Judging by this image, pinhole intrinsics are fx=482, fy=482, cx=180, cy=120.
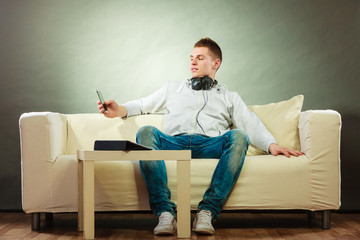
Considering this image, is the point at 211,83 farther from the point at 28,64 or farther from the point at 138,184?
the point at 28,64

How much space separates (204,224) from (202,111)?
78 centimetres

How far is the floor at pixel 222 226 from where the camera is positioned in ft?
7.54

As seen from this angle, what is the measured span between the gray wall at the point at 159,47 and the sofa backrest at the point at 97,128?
389mm

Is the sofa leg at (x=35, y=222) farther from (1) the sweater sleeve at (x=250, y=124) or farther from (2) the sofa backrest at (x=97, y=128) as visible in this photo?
(1) the sweater sleeve at (x=250, y=124)

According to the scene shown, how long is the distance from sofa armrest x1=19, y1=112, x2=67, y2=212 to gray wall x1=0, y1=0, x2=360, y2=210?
82cm

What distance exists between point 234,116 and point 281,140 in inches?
12.1

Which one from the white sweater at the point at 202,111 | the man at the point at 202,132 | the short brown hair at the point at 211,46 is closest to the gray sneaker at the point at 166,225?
the man at the point at 202,132

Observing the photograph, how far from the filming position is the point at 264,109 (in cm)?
296

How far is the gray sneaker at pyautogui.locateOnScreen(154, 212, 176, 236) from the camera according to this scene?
2178 millimetres

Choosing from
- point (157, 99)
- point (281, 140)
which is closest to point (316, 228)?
point (281, 140)

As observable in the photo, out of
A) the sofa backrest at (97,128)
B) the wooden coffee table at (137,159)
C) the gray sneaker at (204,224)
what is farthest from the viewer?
the sofa backrest at (97,128)

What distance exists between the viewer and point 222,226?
2578 mm

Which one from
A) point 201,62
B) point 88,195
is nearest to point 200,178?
point 88,195

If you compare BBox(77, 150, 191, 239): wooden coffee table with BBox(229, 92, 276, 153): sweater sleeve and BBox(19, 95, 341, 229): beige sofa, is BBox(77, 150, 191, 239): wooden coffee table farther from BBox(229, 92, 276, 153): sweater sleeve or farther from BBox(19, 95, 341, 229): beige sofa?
BBox(229, 92, 276, 153): sweater sleeve
